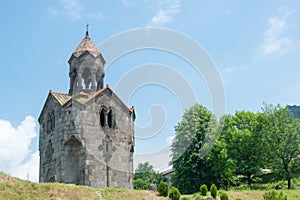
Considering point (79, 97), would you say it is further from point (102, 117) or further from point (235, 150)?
point (235, 150)

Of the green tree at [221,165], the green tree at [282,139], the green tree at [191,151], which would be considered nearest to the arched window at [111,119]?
the green tree at [191,151]

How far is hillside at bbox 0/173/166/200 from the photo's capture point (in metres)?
14.4

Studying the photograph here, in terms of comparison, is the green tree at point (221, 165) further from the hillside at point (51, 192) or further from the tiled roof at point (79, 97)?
the hillside at point (51, 192)

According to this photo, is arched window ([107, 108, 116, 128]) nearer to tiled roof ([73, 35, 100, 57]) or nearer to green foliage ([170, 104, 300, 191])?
tiled roof ([73, 35, 100, 57])

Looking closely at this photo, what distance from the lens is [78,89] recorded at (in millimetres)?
22625

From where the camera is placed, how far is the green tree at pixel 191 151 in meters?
30.1

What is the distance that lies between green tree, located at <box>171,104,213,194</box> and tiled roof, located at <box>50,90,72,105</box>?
41.8 ft

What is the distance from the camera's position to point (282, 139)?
29.6 meters

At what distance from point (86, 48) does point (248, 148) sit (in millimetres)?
16855

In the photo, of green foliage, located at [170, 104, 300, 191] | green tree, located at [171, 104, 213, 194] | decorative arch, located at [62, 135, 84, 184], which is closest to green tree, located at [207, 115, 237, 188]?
green foliage, located at [170, 104, 300, 191]

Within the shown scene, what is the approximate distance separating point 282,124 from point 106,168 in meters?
17.0

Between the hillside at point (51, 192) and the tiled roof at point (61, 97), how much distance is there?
21.7ft

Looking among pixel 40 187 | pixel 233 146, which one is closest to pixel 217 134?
pixel 233 146

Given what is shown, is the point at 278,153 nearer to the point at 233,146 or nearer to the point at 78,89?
the point at 233,146
